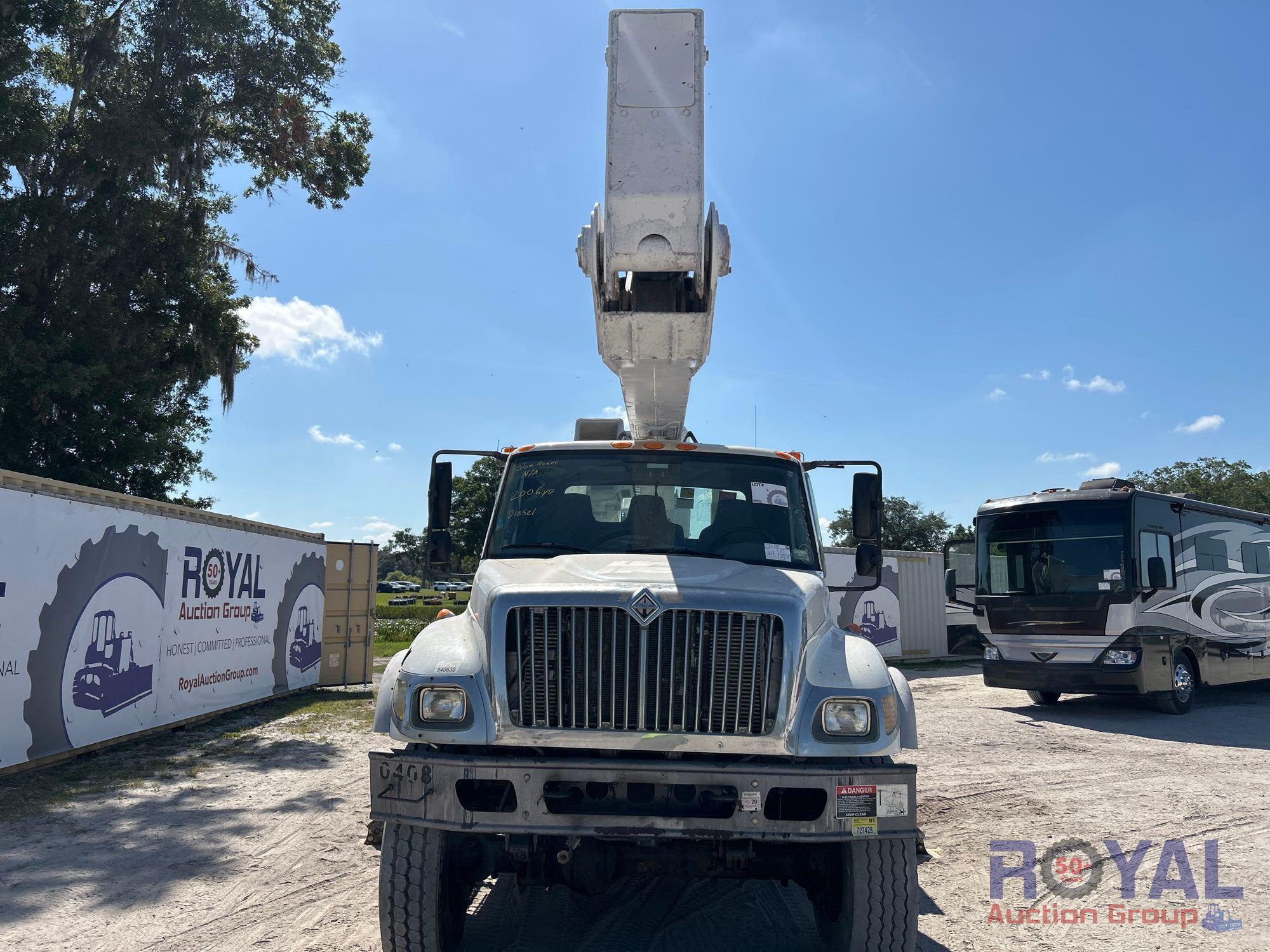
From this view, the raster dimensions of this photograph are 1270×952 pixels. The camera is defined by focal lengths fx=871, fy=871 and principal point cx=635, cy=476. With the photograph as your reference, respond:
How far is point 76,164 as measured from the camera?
16734 millimetres

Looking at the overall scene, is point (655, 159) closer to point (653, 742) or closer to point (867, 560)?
point (867, 560)

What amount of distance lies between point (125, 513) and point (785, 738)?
8323mm

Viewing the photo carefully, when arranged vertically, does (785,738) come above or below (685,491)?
below

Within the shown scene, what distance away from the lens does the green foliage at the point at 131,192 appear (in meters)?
15.8

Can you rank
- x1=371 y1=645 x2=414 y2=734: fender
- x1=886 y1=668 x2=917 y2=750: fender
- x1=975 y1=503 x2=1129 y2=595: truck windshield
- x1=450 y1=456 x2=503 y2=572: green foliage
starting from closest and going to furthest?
1. x1=886 y1=668 x2=917 y2=750: fender
2. x1=371 y1=645 x2=414 y2=734: fender
3. x1=975 y1=503 x2=1129 y2=595: truck windshield
4. x1=450 y1=456 x2=503 y2=572: green foliage

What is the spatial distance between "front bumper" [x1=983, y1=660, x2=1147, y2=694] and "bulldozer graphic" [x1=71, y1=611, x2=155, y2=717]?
11512 millimetres

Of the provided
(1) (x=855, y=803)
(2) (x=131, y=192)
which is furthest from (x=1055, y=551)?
(2) (x=131, y=192)

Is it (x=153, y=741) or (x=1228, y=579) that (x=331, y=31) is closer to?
(x=153, y=741)

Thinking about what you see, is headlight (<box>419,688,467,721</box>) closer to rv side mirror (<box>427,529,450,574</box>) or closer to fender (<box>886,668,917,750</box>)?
rv side mirror (<box>427,529,450,574</box>)

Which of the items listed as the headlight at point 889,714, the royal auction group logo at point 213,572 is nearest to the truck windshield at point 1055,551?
the headlight at point 889,714

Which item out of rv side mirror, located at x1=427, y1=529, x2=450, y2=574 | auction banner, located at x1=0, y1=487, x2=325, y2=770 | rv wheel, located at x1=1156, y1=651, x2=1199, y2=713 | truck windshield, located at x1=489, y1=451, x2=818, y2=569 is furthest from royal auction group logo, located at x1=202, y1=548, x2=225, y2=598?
rv wheel, located at x1=1156, y1=651, x2=1199, y2=713

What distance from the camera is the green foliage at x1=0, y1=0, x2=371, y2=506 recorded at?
15.8m

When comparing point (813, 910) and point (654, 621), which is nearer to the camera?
point (654, 621)

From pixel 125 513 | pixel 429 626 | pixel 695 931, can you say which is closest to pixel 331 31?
pixel 125 513
